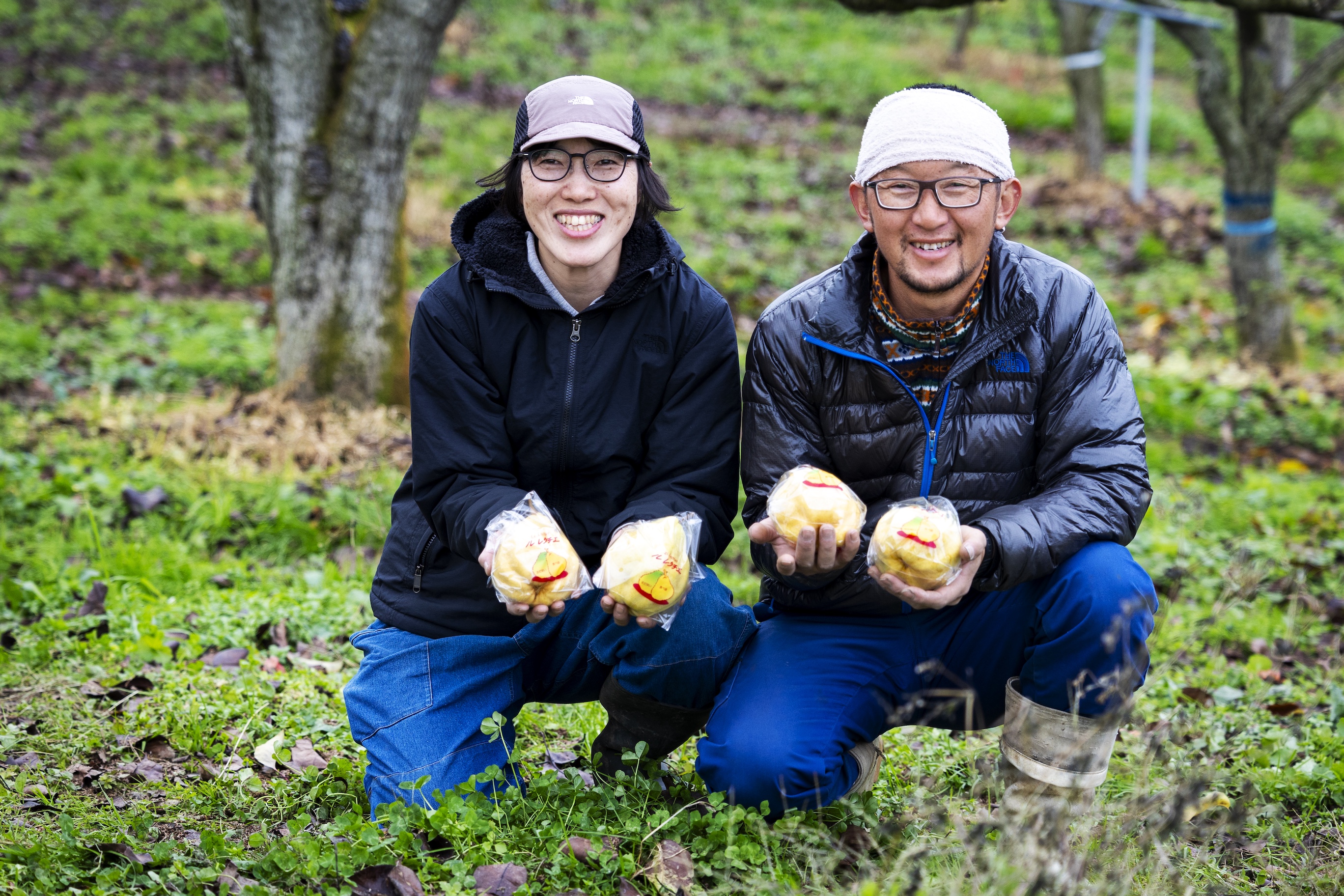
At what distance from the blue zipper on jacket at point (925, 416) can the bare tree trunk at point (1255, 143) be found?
6.07 metres

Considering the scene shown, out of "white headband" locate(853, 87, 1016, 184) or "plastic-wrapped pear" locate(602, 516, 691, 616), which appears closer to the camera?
"plastic-wrapped pear" locate(602, 516, 691, 616)

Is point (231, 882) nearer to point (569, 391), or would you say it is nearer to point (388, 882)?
point (388, 882)

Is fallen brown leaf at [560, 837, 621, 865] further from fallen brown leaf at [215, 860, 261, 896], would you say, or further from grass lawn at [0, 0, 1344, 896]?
fallen brown leaf at [215, 860, 261, 896]

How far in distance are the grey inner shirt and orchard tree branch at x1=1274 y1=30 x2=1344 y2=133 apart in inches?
266

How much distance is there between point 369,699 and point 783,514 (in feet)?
4.18

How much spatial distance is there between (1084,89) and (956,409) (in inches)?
464

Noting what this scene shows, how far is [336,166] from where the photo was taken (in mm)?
6004

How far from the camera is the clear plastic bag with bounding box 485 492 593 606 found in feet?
8.63

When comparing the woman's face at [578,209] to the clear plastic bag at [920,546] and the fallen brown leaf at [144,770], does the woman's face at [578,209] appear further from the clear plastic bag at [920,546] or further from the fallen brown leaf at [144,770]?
the fallen brown leaf at [144,770]

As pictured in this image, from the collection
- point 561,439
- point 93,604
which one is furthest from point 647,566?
point 93,604

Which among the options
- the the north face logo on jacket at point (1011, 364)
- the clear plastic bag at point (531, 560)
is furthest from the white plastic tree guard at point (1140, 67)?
the clear plastic bag at point (531, 560)

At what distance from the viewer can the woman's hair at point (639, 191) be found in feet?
10.00

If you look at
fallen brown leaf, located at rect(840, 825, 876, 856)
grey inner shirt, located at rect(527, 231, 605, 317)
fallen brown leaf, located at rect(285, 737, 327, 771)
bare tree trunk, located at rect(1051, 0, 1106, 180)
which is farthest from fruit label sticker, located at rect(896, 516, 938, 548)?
bare tree trunk, located at rect(1051, 0, 1106, 180)

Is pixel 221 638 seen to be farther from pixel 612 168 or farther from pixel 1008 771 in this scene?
pixel 1008 771
